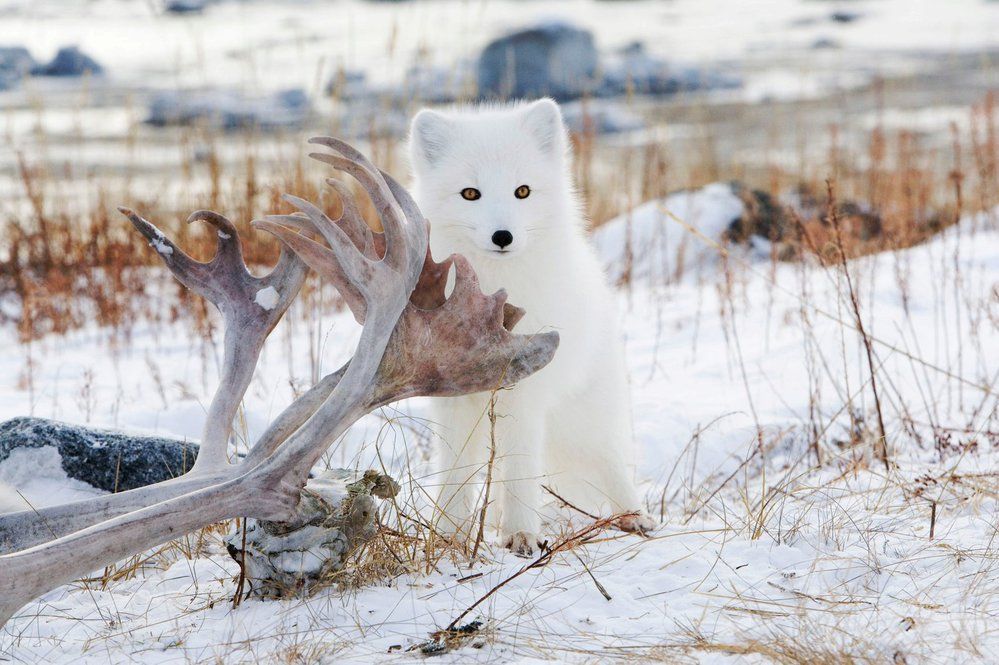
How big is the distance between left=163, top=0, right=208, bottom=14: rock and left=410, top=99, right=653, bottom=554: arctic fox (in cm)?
2247

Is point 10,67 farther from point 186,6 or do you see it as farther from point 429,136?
point 429,136

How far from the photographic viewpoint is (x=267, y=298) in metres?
2.96

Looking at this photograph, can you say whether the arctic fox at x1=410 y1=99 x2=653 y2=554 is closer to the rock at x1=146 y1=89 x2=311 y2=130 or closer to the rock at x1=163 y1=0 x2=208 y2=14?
the rock at x1=146 y1=89 x2=311 y2=130

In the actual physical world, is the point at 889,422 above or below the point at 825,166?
below

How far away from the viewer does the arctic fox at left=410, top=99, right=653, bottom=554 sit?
3209 mm

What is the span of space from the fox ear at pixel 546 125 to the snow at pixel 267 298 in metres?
1.09

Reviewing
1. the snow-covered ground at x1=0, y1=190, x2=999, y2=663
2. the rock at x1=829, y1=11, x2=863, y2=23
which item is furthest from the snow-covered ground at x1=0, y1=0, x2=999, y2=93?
the snow-covered ground at x1=0, y1=190, x2=999, y2=663

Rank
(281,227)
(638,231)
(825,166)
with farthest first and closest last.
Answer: (825,166) < (638,231) < (281,227)

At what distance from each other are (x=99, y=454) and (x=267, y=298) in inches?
42.8

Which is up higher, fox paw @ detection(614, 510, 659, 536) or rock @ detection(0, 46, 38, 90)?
rock @ detection(0, 46, 38, 90)

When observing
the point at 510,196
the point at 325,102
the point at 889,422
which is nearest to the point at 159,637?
the point at 510,196

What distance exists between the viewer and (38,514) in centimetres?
243

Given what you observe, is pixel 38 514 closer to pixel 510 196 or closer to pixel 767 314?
pixel 510 196

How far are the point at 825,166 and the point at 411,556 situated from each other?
8.38 metres
